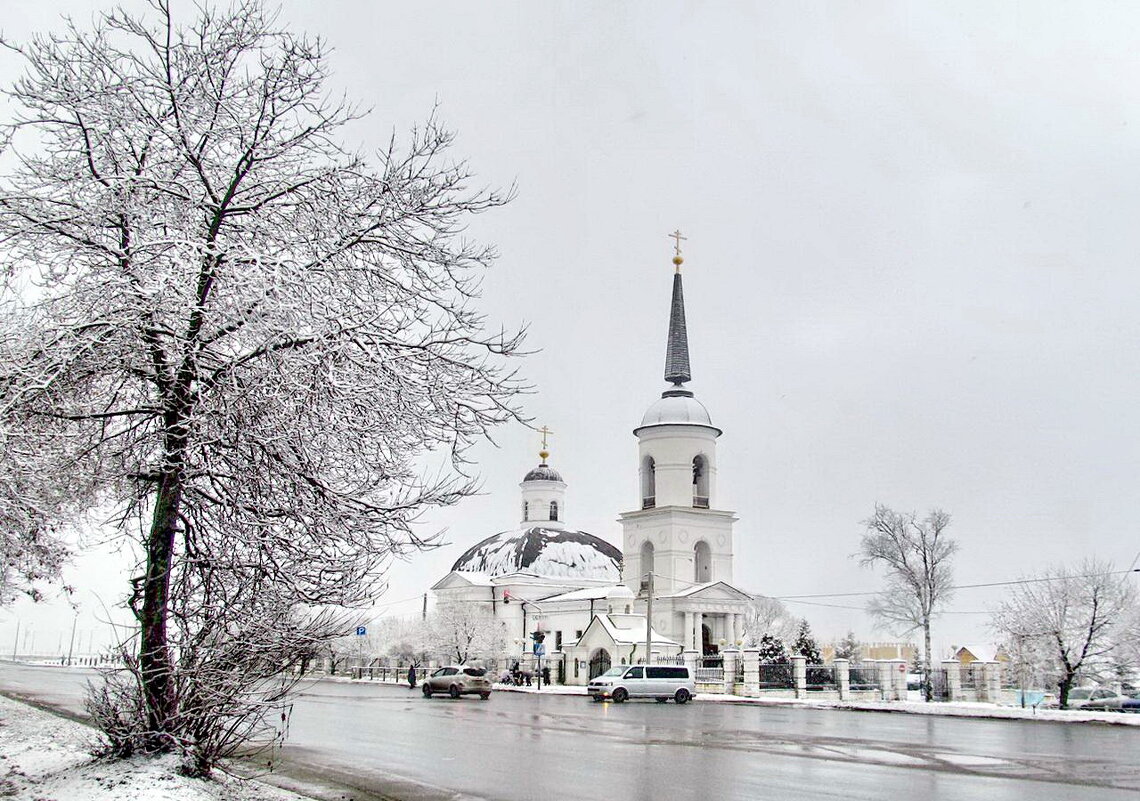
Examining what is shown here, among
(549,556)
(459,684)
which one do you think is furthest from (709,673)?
(549,556)

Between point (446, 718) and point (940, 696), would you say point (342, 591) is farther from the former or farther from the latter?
point (940, 696)

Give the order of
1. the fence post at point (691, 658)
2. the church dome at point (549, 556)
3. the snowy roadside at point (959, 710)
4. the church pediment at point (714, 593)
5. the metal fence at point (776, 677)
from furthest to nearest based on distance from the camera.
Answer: the church dome at point (549, 556) → the church pediment at point (714, 593) → the fence post at point (691, 658) → the metal fence at point (776, 677) → the snowy roadside at point (959, 710)

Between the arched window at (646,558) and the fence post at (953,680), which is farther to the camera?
the arched window at (646,558)

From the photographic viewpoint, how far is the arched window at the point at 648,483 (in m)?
68.6

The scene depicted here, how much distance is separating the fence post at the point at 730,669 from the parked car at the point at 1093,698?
13179 millimetres

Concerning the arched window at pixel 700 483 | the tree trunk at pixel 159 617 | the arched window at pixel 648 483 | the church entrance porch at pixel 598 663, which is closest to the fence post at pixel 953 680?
the church entrance porch at pixel 598 663

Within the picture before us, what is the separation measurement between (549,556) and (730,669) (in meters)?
41.2

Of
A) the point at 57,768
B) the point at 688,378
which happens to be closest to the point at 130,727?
the point at 57,768

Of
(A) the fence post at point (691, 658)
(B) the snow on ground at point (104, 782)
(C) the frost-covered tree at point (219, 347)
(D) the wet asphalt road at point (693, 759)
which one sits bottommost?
(D) the wet asphalt road at point (693, 759)

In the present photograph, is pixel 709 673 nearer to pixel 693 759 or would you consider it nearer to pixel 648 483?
pixel 648 483

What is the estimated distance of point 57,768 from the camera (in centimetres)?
1028

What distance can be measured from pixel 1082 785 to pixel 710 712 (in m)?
18.5

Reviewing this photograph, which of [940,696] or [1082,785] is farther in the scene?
[940,696]

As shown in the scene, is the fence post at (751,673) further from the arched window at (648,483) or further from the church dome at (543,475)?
the church dome at (543,475)
